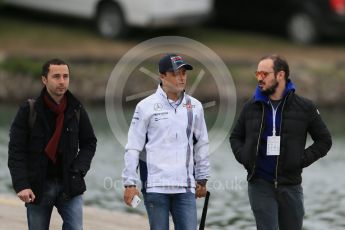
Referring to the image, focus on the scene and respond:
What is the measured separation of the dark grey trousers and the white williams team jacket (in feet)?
1.77

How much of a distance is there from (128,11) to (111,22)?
0.58m

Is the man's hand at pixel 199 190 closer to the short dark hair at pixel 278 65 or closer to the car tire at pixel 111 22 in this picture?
the short dark hair at pixel 278 65

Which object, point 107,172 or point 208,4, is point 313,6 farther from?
point 107,172

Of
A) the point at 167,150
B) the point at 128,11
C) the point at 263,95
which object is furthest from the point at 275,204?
→ the point at 128,11

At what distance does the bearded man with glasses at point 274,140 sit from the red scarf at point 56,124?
4.38ft

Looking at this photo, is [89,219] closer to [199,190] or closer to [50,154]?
[199,190]

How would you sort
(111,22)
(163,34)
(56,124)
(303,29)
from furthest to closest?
(163,34) → (303,29) → (111,22) → (56,124)

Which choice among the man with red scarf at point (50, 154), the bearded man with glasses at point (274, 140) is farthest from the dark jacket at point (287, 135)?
the man with red scarf at point (50, 154)

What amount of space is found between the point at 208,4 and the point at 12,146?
18.1m

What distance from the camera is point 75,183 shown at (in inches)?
306

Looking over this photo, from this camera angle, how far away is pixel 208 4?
25500 mm

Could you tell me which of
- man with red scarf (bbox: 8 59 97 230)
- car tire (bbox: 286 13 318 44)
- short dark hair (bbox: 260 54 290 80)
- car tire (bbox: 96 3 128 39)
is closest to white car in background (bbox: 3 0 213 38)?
car tire (bbox: 96 3 128 39)

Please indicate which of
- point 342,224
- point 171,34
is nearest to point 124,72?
point 171,34

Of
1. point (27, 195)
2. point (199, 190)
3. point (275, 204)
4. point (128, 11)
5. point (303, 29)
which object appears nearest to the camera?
point (27, 195)
